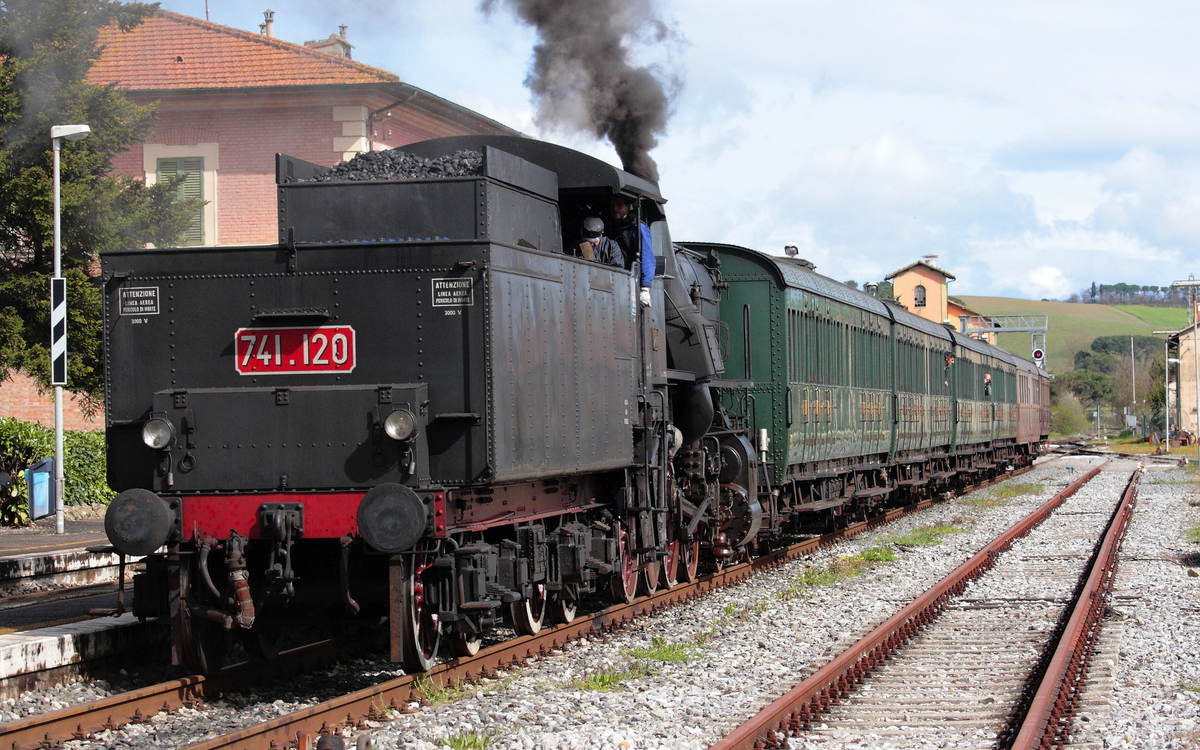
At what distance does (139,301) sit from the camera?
718 centimetres

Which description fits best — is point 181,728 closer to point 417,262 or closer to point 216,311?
point 216,311

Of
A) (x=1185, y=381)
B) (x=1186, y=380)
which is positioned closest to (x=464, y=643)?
(x=1185, y=381)

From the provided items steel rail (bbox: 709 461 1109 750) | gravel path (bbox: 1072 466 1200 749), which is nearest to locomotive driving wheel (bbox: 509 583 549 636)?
steel rail (bbox: 709 461 1109 750)

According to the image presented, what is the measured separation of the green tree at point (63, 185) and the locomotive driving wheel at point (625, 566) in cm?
1149

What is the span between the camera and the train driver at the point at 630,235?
912 centimetres

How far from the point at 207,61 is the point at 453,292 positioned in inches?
864

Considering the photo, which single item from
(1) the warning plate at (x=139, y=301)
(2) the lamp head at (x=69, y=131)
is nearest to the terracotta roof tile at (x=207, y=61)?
(2) the lamp head at (x=69, y=131)

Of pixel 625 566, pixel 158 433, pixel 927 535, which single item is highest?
pixel 158 433

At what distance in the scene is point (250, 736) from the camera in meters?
5.74

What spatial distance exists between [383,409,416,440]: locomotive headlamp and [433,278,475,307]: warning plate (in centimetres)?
70

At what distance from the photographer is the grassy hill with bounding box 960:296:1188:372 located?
137m

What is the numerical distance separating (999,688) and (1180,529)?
1309 centimetres

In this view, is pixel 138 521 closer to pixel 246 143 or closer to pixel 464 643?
pixel 464 643

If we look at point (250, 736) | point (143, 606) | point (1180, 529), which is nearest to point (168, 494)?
point (143, 606)
